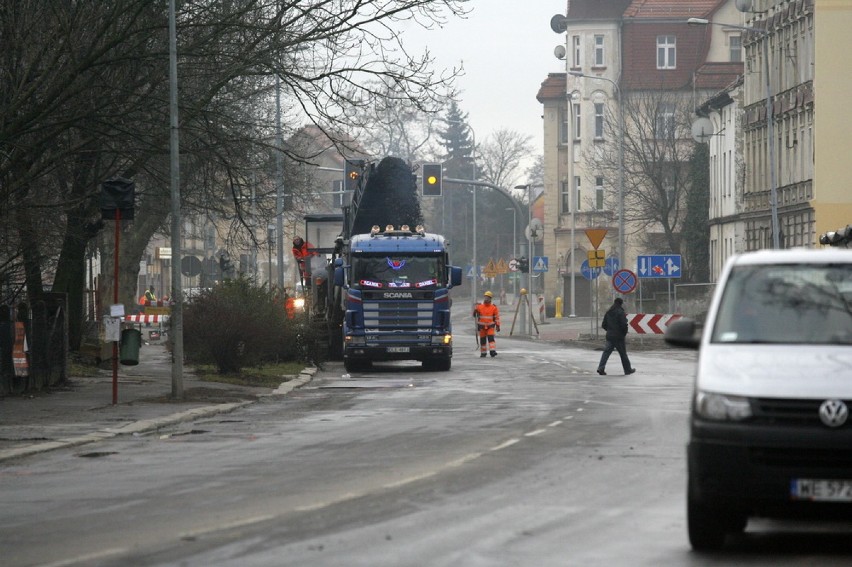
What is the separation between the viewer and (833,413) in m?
9.45

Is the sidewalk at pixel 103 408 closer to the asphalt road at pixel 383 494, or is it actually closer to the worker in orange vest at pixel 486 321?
the asphalt road at pixel 383 494

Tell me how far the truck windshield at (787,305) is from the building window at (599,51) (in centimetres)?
8915

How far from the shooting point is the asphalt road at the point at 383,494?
32.3ft

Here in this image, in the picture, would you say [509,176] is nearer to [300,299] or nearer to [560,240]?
[560,240]

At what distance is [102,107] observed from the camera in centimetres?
2397

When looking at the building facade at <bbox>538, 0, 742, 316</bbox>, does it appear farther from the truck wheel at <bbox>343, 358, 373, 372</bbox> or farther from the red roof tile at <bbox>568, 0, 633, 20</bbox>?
the truck wheel at <bbox>343, 358, 373, 372</bbox>

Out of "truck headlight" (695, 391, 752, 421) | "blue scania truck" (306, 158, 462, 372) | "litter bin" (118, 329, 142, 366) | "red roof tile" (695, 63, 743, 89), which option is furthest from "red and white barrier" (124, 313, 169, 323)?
"red roof tile" (695, 63, 743, 89)

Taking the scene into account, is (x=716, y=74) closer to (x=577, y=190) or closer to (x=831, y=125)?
(x=577, y=190)

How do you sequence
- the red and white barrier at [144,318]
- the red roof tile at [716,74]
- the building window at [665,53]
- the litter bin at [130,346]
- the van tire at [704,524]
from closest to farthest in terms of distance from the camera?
the van tire at [704,524] < the litter bin at [130,346] < the red and white barrier at [144,318] < the red roof tile at [716,74] < the building window at [665,53]

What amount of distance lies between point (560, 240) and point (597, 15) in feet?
45.4

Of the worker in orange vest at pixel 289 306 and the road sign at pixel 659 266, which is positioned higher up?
the road sign at pixel 659 266

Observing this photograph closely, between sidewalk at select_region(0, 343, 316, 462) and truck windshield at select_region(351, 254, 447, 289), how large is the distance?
16.8 ft

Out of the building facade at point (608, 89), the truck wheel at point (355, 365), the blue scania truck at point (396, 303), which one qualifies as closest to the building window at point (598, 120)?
the building facade at point (608, 89)

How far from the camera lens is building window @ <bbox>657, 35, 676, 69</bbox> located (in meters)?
98.8
